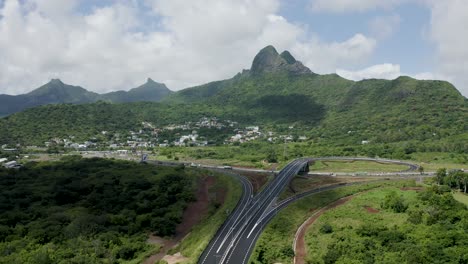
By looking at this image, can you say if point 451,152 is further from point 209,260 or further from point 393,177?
point 209,260

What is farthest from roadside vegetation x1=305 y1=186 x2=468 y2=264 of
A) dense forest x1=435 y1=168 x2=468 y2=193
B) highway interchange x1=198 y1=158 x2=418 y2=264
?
dense forest x1=435 y1=168 x2=468 y2=193

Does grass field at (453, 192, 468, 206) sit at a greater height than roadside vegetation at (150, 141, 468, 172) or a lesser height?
lesser

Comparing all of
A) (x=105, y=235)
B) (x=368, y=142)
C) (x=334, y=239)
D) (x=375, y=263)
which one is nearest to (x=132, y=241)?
(x=105, y=235)

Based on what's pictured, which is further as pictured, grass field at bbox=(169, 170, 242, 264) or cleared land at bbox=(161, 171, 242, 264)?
cleared land at bbox=(161, 171, 242, 264)

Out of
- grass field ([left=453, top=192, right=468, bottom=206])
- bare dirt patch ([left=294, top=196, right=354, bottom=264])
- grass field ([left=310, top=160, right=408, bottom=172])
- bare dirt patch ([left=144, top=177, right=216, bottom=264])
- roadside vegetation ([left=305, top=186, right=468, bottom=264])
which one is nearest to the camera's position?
roadside vegetation ([left=305, top=186, right=468, bottom=264])

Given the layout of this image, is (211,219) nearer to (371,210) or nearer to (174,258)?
(174,258)

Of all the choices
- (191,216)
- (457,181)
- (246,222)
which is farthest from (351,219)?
(457,181)

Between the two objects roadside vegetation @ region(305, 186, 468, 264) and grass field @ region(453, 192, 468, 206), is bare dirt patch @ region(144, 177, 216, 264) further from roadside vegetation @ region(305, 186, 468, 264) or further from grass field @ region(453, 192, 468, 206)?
grass field @ region(453, 192, 468, 206)
